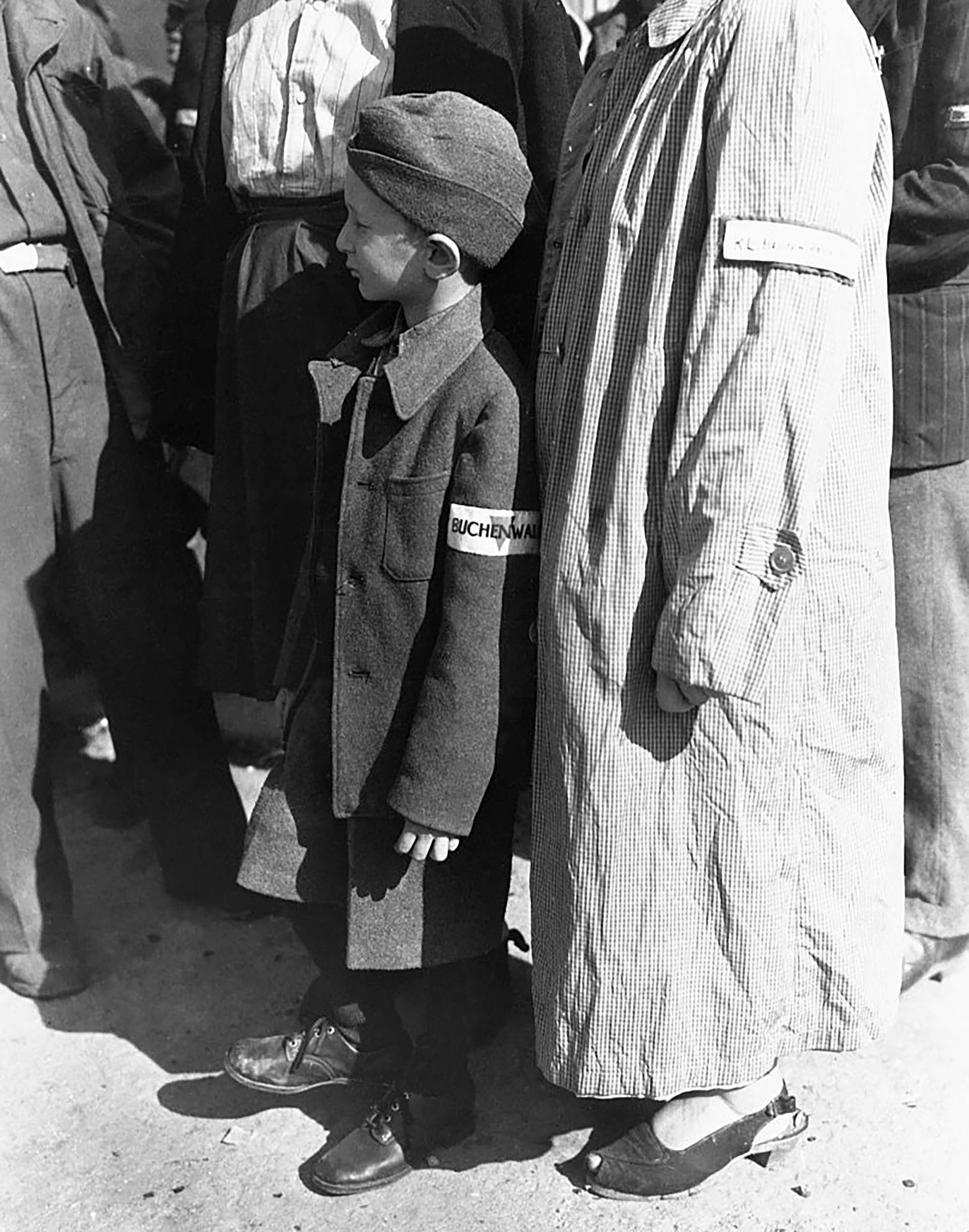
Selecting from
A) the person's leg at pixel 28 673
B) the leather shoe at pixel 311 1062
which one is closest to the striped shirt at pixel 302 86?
the person's leg at pixel 28 673

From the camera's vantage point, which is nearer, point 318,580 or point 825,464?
point 825,464

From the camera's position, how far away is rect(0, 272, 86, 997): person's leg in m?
2.85

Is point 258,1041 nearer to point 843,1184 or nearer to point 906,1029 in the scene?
point 843,1184

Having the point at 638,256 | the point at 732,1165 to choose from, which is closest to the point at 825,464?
the point at 638,256

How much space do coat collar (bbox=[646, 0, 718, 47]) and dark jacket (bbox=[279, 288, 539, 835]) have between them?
0.48m

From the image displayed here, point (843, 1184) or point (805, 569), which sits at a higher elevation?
point (805, 569)

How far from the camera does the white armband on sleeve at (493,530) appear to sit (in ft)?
7.01

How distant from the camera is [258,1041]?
2646mm

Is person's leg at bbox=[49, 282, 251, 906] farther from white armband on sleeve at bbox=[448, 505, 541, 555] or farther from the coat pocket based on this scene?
white armband on sleeve at bbox=[448, 505, 541, 555]

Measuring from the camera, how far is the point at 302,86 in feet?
8.33

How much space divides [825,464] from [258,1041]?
4.97 feet

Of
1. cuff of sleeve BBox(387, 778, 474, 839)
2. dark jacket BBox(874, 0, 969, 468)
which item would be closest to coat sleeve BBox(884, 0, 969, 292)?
dark jacket BBox(874, 0, 969, 468)

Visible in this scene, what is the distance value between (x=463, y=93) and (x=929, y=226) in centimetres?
86

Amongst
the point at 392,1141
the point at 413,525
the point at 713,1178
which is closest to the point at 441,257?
the point at 413,525
